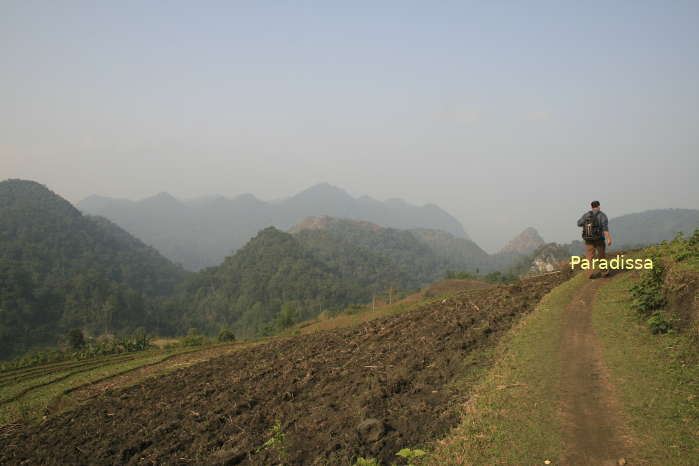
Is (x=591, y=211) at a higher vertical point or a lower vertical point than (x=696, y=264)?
higher

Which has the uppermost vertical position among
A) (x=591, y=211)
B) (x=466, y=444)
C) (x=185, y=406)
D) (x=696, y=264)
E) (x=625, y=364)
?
(x=591, y=211)

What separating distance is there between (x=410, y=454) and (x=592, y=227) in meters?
10.8

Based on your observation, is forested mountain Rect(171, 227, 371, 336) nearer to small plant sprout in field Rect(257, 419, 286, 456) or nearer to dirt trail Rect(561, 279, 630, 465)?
small plant sprout in field Rect(257, 419, 286, 456)

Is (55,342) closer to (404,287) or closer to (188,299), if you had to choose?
(188,299)

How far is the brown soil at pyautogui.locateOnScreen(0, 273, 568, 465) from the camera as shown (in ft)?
28.0

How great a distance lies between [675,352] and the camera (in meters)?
8.58

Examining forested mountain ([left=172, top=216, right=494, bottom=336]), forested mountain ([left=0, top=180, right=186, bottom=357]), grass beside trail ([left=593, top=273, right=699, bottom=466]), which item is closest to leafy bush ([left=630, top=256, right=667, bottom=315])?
grass beside trail ([left=593, top=273, right=699, bottom=466])

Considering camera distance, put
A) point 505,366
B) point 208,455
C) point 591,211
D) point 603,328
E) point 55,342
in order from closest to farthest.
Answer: point 208,455 < point 505,366 < point 603,328 < point 591,211 < point 55,342

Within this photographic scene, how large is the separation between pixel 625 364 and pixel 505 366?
232cm

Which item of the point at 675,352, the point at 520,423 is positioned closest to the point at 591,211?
the point at 675,352

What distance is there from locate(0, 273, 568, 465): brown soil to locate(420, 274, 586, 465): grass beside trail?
528 mm

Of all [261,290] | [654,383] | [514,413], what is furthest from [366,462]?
[261,290]

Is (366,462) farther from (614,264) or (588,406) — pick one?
(614,264)

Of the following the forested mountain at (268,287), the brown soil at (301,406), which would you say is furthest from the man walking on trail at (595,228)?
the forested mountain at (268,287)
